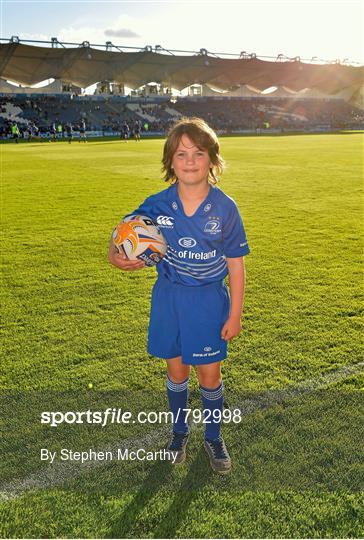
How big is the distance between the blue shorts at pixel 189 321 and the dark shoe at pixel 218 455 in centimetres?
57

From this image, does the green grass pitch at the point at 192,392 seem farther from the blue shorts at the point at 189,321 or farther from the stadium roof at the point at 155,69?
the stadium roof at the point at 155,69

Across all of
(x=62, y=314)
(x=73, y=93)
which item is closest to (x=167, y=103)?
(x=73, y=93)

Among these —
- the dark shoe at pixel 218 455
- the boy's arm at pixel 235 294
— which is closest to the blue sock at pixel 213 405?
the dark shoe at pixel 218 455

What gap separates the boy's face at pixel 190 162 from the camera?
2514 millimetres

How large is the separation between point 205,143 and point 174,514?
197 centimetres

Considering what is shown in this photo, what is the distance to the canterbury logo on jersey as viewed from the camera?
8.83 ft

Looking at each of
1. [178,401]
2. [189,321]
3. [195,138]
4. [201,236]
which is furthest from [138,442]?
[195,138]

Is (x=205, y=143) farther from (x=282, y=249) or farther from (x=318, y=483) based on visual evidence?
(x=282, y=249)

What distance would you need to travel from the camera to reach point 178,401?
9.75 ft

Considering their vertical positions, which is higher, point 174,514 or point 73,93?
point 73,93

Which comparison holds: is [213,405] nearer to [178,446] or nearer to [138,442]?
[178,446]

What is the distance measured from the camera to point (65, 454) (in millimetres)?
2947

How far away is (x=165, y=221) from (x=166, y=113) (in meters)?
67.2

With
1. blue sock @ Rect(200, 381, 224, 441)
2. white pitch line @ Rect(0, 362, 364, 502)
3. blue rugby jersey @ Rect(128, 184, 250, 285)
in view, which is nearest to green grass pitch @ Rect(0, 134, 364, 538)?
white pitch line @ Rect(0, 362, 364, 502)
